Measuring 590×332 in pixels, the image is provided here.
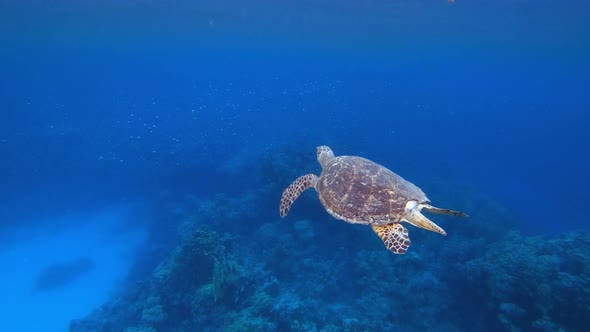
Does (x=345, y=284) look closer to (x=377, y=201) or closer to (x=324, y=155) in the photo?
(x=324, y=155)

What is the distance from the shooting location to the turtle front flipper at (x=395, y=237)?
4.89 meters

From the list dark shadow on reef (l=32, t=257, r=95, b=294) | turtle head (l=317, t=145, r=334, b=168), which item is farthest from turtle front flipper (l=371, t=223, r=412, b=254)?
dark shadow on reef (l=32, t=257, r=95, b=294)

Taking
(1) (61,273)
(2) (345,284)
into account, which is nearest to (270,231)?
(2) (345,284)

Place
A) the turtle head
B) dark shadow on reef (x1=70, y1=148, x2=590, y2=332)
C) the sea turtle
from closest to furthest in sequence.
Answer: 1. the sea turtle
2. the turtle head
3. dark shadow on reef (x1=70, y1=148, x2=590, y2=332)

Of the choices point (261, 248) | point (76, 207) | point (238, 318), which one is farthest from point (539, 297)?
point (76, 207)

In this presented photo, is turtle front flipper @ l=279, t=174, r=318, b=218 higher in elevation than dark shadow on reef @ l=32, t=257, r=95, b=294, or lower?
lower

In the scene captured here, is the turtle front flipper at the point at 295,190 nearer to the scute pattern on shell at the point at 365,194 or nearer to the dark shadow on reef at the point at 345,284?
the scute pattern on shell at the point at 365,194

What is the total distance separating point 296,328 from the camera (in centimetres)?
827

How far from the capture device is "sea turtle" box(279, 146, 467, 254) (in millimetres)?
5004

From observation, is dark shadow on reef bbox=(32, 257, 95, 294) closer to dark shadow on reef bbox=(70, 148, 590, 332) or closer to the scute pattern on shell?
dark shadow on reef bbox=(70, 148, 590, 332)

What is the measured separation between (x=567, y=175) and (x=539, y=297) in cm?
4050

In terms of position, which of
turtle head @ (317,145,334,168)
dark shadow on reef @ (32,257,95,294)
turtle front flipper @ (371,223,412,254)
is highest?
dark shadow on reef @ (32,257,95,294)

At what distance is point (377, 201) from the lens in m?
5.14

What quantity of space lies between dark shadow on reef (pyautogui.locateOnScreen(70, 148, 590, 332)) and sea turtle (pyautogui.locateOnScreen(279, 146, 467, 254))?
4769 millimetres
